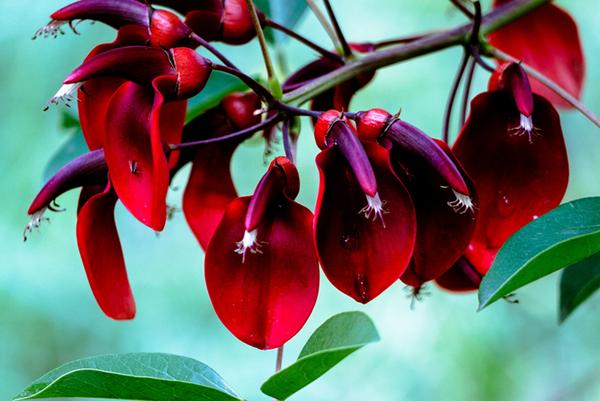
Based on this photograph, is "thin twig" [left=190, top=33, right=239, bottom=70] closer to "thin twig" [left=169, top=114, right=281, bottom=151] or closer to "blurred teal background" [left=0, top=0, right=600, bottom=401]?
"thin twig" [left=169, top=114, right=281, bottom=151]

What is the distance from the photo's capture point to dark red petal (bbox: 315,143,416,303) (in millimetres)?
659

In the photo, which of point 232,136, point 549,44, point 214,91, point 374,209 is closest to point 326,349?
point 374,209

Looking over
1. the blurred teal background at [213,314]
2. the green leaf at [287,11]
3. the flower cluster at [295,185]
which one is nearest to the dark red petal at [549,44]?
the green leaf at [287,11]

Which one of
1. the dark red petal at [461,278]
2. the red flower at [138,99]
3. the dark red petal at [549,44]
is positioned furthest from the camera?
the dark red petal at [549,44]

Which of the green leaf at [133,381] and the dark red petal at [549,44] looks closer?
the green leaf at [133,381]

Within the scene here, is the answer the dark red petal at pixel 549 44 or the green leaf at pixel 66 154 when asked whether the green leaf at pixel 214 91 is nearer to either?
the green leaf at pixel 66 154

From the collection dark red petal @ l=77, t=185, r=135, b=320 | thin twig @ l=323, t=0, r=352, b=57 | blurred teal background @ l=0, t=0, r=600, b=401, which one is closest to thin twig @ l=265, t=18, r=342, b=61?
thin twig @ l=323, t=0, r=352, b=57

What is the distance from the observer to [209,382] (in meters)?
0.64

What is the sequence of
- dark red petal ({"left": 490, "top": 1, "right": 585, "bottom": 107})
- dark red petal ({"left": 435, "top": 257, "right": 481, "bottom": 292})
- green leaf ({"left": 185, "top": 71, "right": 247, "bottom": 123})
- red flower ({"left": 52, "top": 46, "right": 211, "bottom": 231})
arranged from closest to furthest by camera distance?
red flower ({"left": 52, "top": 46, "right": 211, "bottom": 231})
dark red petal ({"left": 435, "top": 257, "right": 481, "bottom": 292})
green leaf ({"left": 185, "top": 71, "right": 247, "bottom": 123})
dark red petal ({"left": 490, "top": 1, "right": 585, "bottom": 107})

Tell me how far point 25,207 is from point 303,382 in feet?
4.32

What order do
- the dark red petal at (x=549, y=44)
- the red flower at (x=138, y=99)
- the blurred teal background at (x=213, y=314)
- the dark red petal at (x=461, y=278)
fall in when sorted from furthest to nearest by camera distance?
the blurred teal background at (x=213, y=314)
the dark red petal at (x=549, y=44)
the dark red petal at (x=461, y=278)
the red flower at (x=138, y=99)

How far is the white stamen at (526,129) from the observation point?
2.35 ft

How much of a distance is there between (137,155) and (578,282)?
16.6 inches

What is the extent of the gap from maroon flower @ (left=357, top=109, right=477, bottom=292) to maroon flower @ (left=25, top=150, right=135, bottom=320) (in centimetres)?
20
